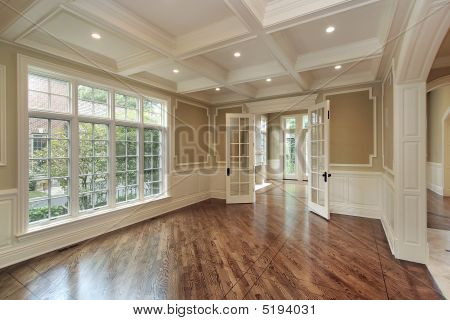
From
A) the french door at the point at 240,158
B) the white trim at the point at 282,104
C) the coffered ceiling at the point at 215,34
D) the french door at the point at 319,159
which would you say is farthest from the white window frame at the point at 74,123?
the french door at the point at 319,159

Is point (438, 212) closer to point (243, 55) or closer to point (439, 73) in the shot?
point (439, 73)

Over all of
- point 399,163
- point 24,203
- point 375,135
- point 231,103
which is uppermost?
point 231,103

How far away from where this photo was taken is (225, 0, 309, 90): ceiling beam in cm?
195

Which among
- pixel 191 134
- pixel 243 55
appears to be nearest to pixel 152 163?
pixel 191 134

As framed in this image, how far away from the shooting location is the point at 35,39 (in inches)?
101

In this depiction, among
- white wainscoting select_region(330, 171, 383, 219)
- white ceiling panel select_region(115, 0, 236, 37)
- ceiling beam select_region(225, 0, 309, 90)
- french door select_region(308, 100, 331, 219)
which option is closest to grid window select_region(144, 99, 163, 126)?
white ceiling panel select_region(115, 0, 236, 37)

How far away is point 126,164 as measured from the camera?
3.87m

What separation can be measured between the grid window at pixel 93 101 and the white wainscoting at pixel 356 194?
4.46 meters

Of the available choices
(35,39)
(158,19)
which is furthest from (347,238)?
(35,39)

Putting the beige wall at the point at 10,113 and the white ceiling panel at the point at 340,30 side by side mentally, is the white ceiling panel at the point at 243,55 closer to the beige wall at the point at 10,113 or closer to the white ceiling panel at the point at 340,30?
the white ceiling panel at the point at 340,30

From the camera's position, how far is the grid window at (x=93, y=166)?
10.6 feet

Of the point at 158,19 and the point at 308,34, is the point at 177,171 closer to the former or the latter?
the point at 158,19
